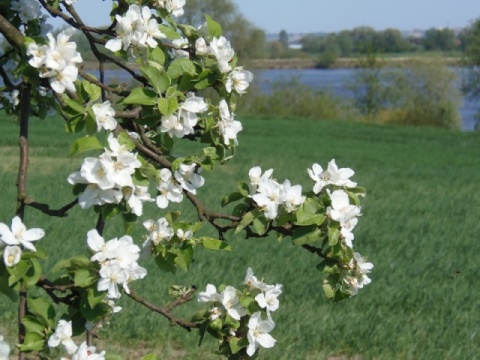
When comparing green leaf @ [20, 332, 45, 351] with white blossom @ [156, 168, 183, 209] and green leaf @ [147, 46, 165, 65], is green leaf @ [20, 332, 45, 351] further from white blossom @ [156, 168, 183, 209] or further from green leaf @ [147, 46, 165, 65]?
green leaf @ [147, 46, 165, 65]

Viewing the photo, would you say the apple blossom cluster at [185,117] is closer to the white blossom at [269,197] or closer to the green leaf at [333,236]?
the white blossom at [269,197]

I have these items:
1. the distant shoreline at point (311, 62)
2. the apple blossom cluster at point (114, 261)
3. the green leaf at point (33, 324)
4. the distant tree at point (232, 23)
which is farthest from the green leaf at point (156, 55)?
the distant tree at point (232, 23)

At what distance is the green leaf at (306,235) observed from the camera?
1.92m

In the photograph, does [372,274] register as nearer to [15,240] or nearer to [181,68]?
[181,68]

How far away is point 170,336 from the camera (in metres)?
4.66

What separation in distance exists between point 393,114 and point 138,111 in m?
31.2

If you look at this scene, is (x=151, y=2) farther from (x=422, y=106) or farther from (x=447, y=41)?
(x=447, y=41)

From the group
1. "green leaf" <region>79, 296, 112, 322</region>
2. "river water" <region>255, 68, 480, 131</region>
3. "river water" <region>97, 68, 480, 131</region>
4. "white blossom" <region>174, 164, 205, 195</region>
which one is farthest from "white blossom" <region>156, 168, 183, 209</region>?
"river water" <region>255, 68, 480, 131</region>

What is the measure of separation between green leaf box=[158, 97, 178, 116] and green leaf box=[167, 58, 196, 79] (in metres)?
0.12

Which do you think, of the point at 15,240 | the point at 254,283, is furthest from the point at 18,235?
the point at 254,283

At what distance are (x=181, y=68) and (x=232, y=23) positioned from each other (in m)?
48.6

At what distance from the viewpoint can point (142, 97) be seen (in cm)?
188

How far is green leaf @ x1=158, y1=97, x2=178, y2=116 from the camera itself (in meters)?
1.85

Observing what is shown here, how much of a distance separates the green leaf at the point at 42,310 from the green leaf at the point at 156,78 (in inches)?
17.6
